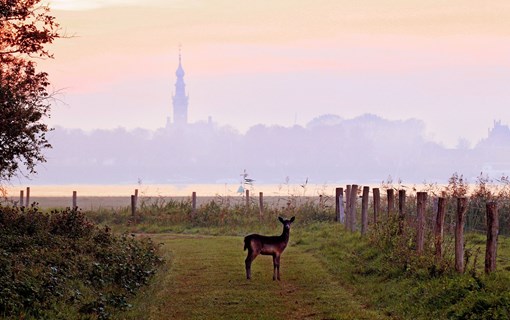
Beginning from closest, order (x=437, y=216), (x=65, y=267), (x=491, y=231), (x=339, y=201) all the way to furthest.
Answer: (x=491, y=231) < (x=437, y=216) < (x=65, y=267) < (x=339, y=201)

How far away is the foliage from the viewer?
17.6m

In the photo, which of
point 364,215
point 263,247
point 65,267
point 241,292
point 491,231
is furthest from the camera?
point 364,215

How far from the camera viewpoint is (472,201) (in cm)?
3950

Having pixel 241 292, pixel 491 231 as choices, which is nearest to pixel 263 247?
pixel 241 292

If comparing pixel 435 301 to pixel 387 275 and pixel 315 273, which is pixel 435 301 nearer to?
pixel 387 275

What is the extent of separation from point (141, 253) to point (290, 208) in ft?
71.7

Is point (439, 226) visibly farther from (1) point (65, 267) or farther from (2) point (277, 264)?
(1) point (65, 267)

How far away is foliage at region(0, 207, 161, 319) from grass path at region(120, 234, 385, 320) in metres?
0.68

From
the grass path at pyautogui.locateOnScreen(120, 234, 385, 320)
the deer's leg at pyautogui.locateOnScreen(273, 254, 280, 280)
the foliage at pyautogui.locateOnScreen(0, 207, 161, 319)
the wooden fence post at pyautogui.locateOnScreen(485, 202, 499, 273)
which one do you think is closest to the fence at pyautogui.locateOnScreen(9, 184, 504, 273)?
the wooden fence post at pyautogui.locateOnScreen(485, 202, 499, 273)

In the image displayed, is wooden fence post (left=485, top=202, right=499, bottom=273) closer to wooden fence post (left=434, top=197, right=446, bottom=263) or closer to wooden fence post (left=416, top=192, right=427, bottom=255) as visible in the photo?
wooden fence post (left=434, top=197, right=446, bottom=263)

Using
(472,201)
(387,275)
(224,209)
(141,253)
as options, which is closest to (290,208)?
(224,209)

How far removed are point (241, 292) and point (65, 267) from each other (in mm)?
4678

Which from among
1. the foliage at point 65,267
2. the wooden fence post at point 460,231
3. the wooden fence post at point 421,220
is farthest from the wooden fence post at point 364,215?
the wooden fence post at point 460,231

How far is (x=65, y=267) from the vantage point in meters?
22.7
